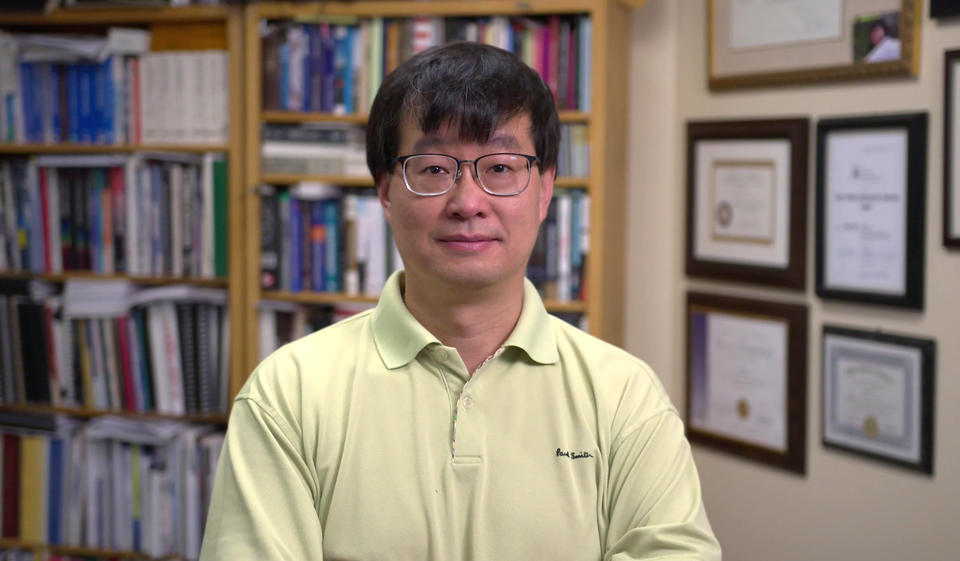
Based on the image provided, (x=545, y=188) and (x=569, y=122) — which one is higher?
(x=569, y=122)

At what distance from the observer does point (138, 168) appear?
2.83m

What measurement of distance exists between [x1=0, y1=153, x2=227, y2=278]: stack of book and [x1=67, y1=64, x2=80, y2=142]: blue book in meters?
0.10

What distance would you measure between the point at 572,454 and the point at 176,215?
194 centimetres

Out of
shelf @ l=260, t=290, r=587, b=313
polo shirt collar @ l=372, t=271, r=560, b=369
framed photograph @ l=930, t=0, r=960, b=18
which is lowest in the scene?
shelf @ l=260, t=290, r=587, b=313

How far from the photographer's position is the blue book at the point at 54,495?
9.56 ft

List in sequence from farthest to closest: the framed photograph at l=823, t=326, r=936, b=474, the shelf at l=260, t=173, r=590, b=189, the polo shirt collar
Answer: the shelf at l=260, t=173, r=590, b=189, the framed photograph at l=823, t=326, r=936, b=474, the polo shirt collar

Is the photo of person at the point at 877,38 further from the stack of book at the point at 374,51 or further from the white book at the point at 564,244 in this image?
the white book at the point at 564,244

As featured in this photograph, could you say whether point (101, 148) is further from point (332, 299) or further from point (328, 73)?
point (332, 299)

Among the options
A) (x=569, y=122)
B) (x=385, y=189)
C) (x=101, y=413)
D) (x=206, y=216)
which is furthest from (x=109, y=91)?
(x=385, y=189)

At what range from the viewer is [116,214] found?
2869mm

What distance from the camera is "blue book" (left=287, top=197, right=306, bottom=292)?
272cm

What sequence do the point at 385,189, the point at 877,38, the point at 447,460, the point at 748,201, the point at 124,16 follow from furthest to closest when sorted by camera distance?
the point at 124,16
the point at 748,201
the point at 877,38
the point at 385,189
the point at 447,460

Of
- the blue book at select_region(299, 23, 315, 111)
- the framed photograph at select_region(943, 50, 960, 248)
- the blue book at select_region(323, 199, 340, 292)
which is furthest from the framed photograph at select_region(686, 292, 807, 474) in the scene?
the blue book at select_region(299, 23, 315, 111)

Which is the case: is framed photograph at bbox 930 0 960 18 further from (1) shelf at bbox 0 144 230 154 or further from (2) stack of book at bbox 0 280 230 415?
(2) stack of book at bbox 0 280 230 415
